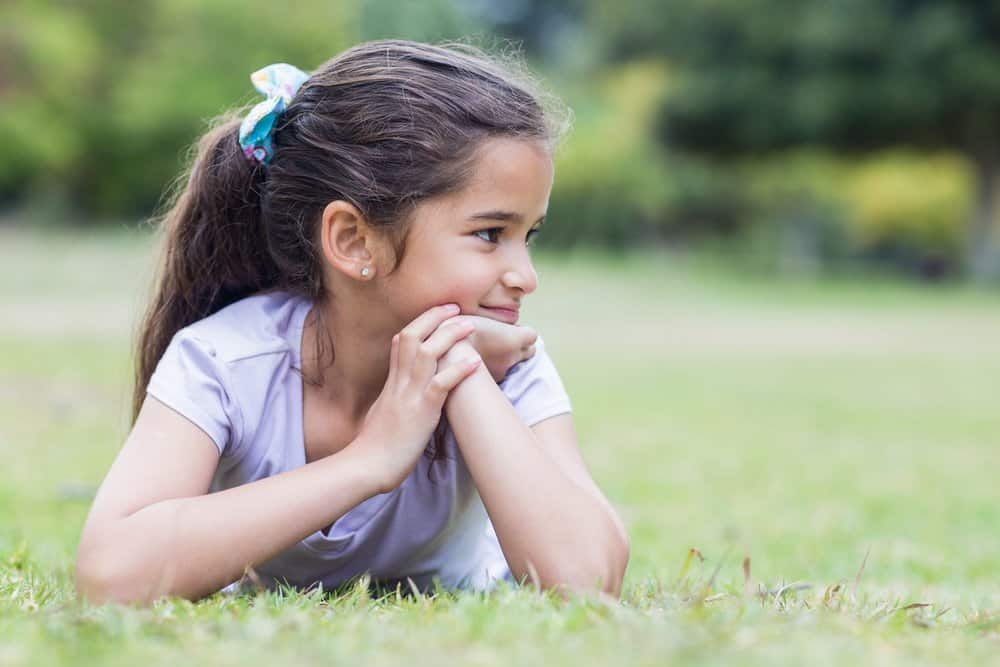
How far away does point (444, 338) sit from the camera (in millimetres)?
2645

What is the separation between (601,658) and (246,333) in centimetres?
144

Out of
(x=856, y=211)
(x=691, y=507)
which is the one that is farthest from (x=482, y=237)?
(x=856, y=211)

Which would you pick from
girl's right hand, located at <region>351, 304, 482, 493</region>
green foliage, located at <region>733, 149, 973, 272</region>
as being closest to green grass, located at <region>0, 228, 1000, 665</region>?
girl's right hand, located at <region>351, 304, 482, 493</region>

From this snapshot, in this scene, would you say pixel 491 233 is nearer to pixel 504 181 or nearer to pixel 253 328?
pixel 504 181

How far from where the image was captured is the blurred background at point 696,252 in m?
5.19

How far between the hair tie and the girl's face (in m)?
0.46

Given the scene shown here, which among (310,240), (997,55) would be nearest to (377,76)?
(310,240)

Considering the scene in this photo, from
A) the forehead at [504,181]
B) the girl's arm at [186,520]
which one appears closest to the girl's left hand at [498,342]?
the forehead at [504,181]

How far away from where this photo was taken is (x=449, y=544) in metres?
3.05

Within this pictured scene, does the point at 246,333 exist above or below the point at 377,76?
below

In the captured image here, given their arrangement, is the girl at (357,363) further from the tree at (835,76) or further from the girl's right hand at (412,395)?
the tree at (835,76)

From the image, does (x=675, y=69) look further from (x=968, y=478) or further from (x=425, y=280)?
(x=425, y=280)

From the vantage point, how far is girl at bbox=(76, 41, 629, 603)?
7.93 ft

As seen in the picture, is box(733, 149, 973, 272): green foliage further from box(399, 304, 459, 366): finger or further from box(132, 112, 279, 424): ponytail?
box(399, 304, 459, 366): finger
